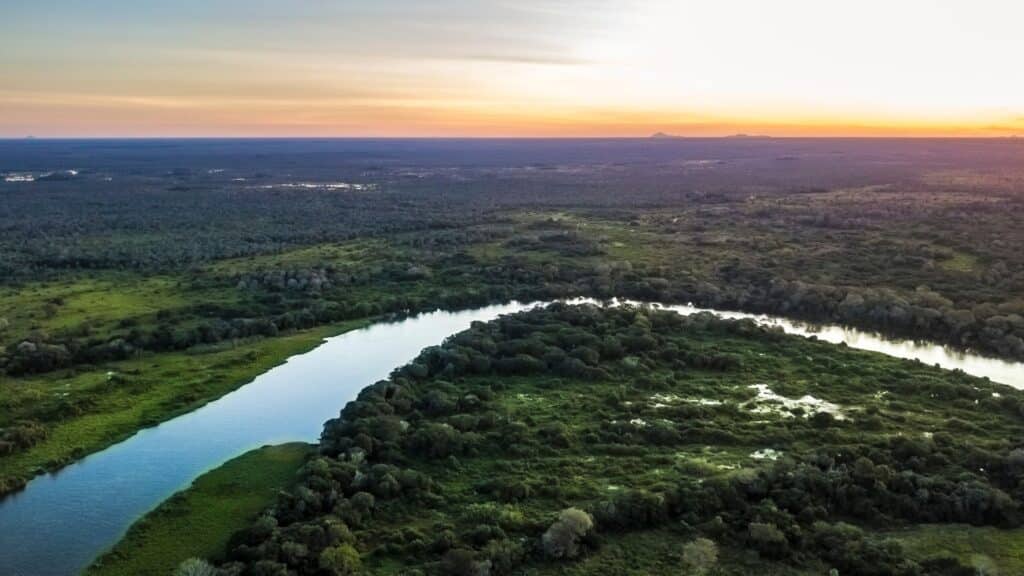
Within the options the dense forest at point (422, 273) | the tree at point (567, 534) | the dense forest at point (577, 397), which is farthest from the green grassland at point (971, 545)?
the dense forest at point (422, 273)

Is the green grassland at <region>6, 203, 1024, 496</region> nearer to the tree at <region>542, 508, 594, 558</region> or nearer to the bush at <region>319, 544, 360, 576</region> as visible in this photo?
the bush at <region>319, 544, 360, 576</region>

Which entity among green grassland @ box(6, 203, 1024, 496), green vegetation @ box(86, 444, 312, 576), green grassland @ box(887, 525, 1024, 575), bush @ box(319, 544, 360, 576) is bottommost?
green vegetation @ box(86, 444, 312, 576)

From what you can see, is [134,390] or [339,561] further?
[134,390]

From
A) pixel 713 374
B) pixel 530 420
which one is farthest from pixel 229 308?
pixel 713 374

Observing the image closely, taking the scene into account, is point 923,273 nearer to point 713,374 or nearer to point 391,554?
point 713,374


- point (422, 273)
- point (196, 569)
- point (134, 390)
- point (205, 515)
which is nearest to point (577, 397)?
point (205, 515)

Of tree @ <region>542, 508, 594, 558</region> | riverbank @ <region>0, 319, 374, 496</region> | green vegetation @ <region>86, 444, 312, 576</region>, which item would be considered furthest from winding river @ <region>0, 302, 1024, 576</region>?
tree @ <region>542, 508, 594, 558</region>

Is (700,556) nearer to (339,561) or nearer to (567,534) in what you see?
(567,534)
